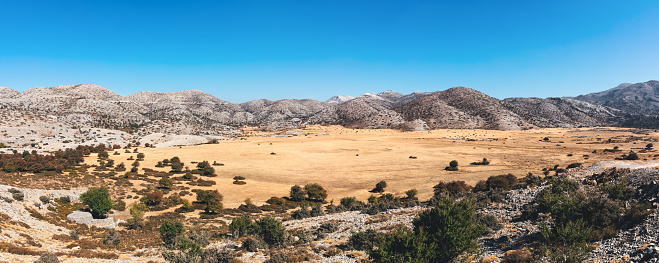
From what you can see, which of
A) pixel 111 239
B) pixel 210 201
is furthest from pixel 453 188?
pixel 111 239

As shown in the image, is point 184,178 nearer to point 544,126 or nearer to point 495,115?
point 495,115

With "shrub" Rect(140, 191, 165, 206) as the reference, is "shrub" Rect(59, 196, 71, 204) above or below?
above

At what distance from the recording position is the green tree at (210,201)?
122ft

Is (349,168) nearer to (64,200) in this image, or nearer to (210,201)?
(210,201)

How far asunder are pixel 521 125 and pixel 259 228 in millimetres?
193094

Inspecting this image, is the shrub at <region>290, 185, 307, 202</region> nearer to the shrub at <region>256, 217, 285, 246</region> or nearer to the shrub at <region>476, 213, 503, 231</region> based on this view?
the shrub at <region>256, 217, 285, 246</region>

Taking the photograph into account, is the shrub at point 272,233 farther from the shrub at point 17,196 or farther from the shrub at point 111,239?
the shrub at point 17,196

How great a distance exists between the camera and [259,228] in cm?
2559

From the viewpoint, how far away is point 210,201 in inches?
1578

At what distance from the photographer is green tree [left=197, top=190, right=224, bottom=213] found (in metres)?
37.2

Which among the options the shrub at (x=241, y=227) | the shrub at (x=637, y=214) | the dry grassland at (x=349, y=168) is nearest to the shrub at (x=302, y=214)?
the shrub at (x=241, y=227)

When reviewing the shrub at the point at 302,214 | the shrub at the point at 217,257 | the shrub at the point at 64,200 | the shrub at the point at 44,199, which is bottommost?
the shrub at the point at 302,214

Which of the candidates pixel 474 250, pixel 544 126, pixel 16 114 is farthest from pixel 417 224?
pixel 544 126

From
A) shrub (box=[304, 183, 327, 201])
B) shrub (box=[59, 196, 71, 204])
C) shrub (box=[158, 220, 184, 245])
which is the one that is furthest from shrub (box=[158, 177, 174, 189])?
shrub (box=[158, 220, 184, 245])
